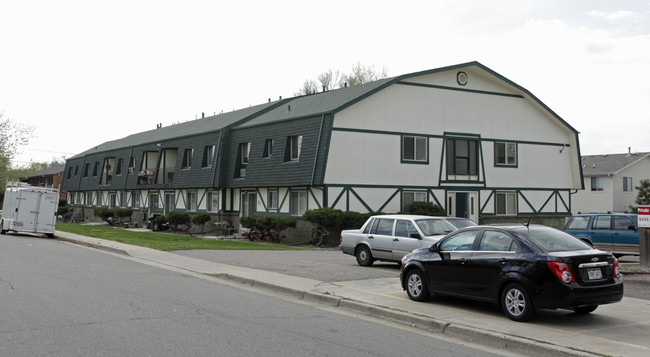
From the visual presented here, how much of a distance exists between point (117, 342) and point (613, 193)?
2023 inches

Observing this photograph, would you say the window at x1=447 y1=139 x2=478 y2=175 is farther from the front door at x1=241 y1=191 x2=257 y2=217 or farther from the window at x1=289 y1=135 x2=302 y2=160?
the front door at x1=241 y1=191 x2=257 y2=217

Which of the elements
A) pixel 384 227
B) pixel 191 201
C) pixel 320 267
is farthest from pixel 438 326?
pixel 191 201

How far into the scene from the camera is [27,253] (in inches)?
818

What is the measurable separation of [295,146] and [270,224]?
14.6 feet

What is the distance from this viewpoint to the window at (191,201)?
41.0 meters

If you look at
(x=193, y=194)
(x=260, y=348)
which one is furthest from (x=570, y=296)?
(x=193, y=194)

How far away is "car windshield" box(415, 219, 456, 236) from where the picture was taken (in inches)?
655

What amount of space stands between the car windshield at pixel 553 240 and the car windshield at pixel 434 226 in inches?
251

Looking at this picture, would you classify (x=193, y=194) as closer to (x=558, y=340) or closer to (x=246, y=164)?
(x=246, y=164)

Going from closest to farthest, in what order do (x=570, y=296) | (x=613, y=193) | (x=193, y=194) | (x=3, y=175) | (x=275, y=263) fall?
(x=570, y=296) < (x=275, y=263) < (x=193, y=194) < (x=613, y=193) < (x=3, y=175)

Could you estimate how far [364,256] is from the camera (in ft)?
59.2

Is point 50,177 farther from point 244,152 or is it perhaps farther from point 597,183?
point 597,183

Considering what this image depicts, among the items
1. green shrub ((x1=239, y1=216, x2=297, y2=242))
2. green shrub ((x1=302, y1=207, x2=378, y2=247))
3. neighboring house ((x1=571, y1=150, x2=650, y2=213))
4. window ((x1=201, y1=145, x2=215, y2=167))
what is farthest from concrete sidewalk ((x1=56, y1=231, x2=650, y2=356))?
neighboring house ((x1=571, y1=150, x2=650, y2=213))

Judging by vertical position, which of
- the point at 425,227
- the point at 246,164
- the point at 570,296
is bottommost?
the point at 570,296
